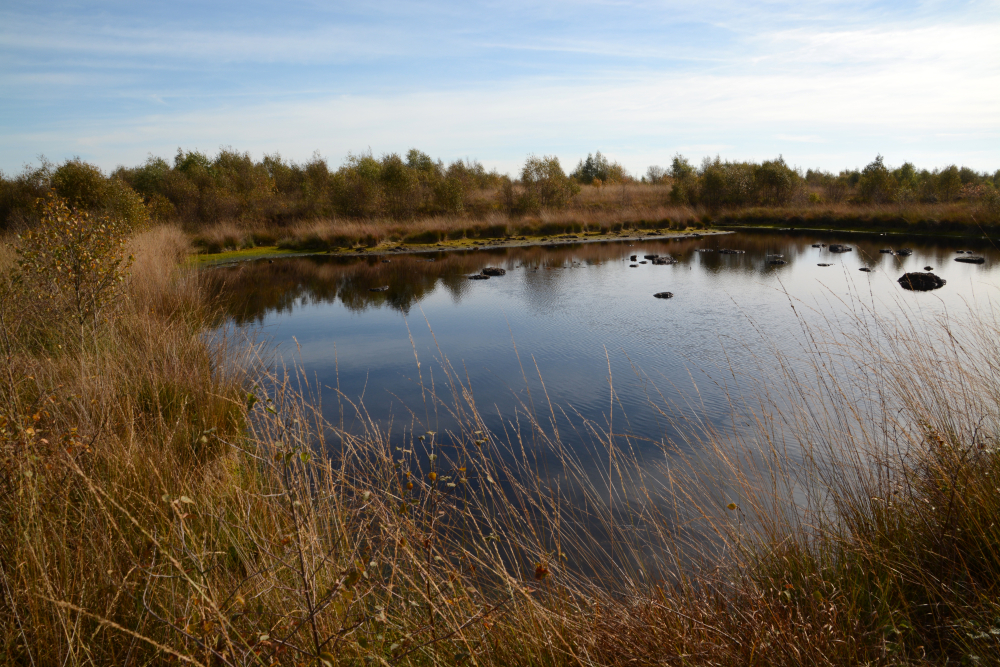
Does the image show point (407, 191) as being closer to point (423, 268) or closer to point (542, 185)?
point (542, 185)

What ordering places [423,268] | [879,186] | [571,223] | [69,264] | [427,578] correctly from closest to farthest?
[427,578]
[69,264]
[423,268]
[571,223]
[879,186]

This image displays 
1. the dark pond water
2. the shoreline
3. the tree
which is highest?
the tree

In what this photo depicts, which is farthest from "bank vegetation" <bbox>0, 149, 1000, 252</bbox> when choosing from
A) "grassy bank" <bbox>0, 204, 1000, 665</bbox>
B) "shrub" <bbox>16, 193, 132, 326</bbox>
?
"grassy bank" <bbox>0, 204, 1000, 665</bbox>

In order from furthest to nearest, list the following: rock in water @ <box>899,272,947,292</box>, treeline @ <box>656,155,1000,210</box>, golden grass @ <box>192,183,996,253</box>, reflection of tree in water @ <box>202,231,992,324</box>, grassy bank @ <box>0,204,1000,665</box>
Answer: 1. treeline @ <box>656,155,1000,210</box>
2. golden grass @ <box>192,183,996,253</box>
3. reflection of tree in water @ <box>202,231,992,324</box>
4. rock in water @ <box>899,272,947,292</box>
5. grassy bank @ <box>0,204,1000,665</box>

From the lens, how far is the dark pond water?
21.2 feet

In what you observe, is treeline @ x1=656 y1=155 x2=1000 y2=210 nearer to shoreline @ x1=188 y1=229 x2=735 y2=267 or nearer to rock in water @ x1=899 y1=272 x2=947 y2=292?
shoreline @ x1=188 y1=229 x2=735 y2=267

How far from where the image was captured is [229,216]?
28.0 m

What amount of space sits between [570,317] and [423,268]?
8.75 meters

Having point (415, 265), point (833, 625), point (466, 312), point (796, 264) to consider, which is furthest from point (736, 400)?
point (415, 265)

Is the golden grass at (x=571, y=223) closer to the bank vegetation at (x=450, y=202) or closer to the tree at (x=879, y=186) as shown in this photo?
the bank vegetation at (x=450, y=202)

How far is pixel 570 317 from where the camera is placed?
10.8 m

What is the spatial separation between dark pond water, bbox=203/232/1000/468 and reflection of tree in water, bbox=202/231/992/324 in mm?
79

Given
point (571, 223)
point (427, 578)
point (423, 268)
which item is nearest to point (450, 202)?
point (571, 223)

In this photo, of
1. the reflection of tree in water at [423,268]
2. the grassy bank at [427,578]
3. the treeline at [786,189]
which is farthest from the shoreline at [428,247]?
the grassy bank at [427,578]
